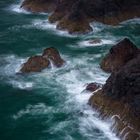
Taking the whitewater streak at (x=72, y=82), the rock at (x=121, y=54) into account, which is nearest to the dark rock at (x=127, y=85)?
the whitewater streak at (x=72, y=82)

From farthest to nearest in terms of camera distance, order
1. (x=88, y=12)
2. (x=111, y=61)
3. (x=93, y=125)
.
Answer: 1. (x=88, y=12)
2. (x=111, y=61)
3. (x=93, y=125)

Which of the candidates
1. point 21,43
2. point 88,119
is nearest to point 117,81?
point 88,119

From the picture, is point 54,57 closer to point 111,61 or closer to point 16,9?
point 111,61

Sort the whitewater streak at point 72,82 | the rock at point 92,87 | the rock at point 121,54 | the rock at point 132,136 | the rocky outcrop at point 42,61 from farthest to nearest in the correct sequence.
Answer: the rocky outcrop at point 42,61 < the rock at point 121,54 < the rock at point 92,87 < the whitewater streak at point 72,82 < the rock at point 132,136

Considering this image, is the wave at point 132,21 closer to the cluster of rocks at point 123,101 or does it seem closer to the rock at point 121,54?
the rock at point 121,54

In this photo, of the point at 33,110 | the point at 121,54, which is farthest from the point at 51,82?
the point at 121,54

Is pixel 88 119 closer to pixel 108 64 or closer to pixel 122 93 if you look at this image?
pixel 122 93

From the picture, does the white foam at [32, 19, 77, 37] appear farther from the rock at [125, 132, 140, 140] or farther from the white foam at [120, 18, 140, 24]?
the rock at [125, 132, 140, 140]

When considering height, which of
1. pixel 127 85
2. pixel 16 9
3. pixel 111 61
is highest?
pixel 127 85
